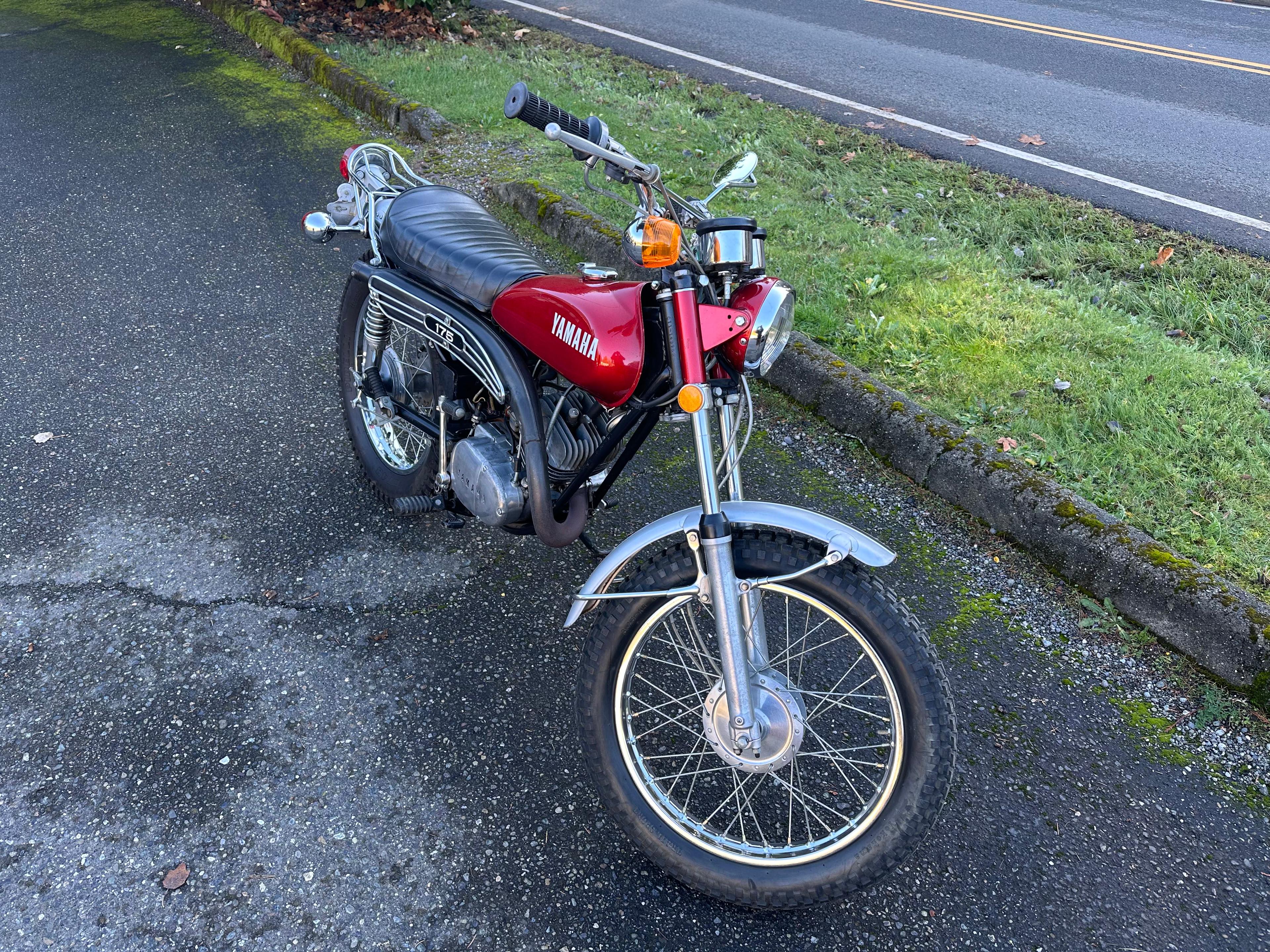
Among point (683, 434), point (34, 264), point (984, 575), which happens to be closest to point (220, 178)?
point (34, 264)

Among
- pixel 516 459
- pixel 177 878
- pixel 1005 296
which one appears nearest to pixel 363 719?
pixel 177 878

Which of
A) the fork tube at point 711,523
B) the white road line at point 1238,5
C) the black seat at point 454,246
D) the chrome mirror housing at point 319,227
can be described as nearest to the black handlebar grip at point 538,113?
the fork tube at point 711,523

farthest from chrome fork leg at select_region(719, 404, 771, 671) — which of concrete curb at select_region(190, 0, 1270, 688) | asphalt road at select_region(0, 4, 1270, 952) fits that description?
concrete curb at select_region(190, 0, 1270, 688)

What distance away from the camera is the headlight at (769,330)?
2.01 meters

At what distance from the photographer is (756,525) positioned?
2.10 meters

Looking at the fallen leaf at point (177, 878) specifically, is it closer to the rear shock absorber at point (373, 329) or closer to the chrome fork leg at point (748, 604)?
the chrome fork leg at point (748, 604)

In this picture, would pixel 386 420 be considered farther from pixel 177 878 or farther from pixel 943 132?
pixel 943 132

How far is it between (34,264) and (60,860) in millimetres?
4025

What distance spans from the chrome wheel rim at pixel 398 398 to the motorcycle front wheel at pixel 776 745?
4.36 ft

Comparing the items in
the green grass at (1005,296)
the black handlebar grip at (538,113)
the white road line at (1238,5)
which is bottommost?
the green grass at (1005,296)

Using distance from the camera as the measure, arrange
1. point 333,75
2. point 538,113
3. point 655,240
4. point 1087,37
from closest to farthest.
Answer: point 538,113, point 655,240, point 333,75, point 1087,37

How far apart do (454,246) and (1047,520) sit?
7.25 ft

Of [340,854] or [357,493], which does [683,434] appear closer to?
[357,493]

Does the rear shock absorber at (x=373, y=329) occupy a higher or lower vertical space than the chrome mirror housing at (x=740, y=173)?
lower
